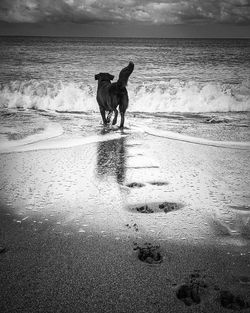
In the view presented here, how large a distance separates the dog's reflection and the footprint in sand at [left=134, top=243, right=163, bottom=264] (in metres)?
1.32

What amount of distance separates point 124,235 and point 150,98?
27.4 feet

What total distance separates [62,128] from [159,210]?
3.94m

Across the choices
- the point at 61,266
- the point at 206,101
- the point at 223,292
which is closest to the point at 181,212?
the point at 223,292

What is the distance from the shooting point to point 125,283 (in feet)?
5.57

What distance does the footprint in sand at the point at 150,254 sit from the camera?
191 centimetres

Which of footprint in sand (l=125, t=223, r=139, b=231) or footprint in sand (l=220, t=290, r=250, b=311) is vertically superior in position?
footprint in sand (l=125, t=223, r=139, b=231)

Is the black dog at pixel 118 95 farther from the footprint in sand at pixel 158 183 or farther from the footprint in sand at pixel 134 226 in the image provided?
the footprint in sand at pixel 134 226

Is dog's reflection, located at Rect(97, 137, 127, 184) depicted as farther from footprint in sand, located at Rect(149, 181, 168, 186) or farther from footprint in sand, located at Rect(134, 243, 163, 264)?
footprint in sand, located at Rect(134, 243, 163, 264)

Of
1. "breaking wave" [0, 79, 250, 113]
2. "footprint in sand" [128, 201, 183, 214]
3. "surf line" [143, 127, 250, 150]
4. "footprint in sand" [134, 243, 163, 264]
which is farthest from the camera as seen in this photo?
"breaking wave" [0, 79, 250, 113]

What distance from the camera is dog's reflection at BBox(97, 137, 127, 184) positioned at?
3.58 meters

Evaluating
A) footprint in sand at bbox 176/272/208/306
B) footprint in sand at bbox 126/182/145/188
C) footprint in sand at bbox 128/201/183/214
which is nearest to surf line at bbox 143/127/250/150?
footprint in sand at bbox 126/182/145/188

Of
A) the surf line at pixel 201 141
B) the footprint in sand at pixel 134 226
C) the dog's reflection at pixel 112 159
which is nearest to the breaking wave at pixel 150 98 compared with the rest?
the surf line at pixel 201 141

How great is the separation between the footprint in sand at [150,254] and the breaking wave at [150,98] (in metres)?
7.83

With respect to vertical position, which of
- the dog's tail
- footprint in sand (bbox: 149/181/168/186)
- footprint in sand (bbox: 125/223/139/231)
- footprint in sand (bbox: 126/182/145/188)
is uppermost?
the dog's tail
